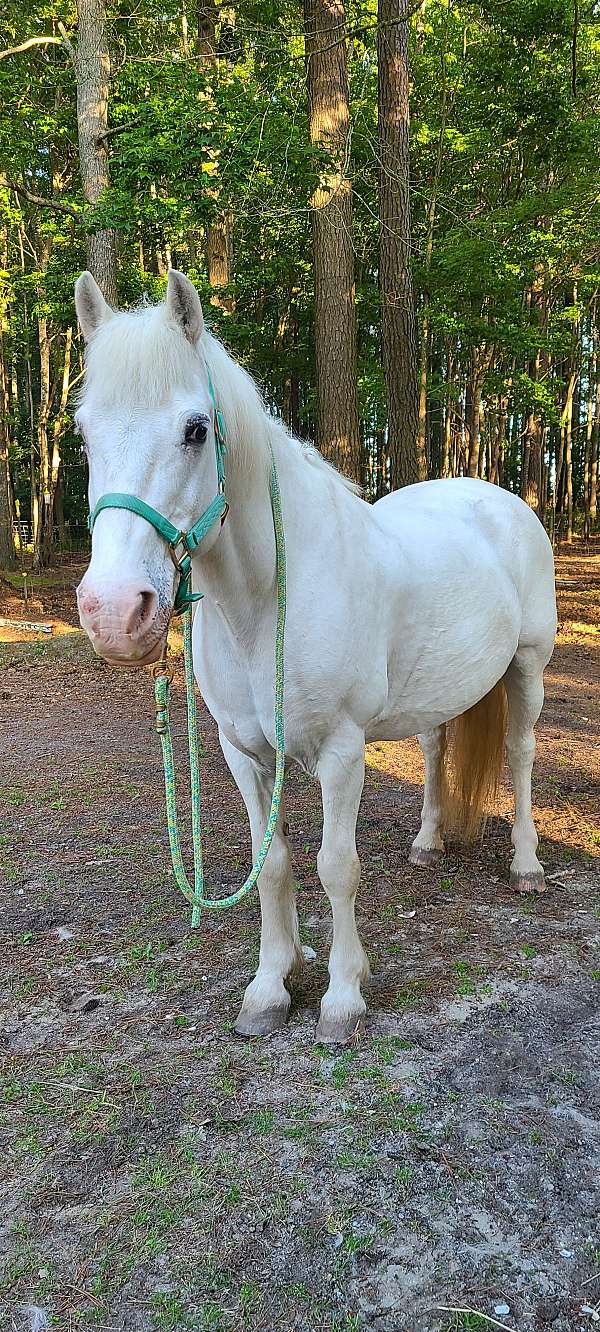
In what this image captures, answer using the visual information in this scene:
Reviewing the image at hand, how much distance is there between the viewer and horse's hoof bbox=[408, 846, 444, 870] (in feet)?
14.0

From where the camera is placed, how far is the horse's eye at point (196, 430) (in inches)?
75.4

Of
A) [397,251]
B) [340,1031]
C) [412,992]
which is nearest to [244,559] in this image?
[340,1031]

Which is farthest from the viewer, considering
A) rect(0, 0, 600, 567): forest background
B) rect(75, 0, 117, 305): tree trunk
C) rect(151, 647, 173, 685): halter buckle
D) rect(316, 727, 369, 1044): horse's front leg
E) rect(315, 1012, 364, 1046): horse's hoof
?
rect(75, 0, 117, 305): tree trunk

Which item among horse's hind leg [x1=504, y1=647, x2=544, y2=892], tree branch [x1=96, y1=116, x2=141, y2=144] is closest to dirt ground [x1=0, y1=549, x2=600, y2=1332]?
horse's hind leg [x1=504, y1=647, x2=544, y2=892]

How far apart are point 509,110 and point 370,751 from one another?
34.9 ft

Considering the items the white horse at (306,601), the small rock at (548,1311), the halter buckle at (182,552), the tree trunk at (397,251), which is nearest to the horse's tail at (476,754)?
the white horse at (306,601)

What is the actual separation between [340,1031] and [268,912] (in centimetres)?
45

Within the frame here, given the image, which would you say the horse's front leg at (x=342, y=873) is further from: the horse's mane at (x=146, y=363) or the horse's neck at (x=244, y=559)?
the horse's mane at (x=146, y=363)

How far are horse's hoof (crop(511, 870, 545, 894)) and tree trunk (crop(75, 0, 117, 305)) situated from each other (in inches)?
272

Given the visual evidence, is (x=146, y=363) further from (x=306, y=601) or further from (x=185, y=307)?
(x=306, y=601)

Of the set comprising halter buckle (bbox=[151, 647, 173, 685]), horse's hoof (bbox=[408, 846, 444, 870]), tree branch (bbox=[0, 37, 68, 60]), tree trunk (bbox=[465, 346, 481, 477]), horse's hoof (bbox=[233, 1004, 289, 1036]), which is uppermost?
tree branch (bbox=[0, 37, 68, 60])

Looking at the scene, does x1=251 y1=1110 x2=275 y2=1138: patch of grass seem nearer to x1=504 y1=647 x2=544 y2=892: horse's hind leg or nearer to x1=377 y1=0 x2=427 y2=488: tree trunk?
x1=504 y1=647 x2=544 y2=892: horse's hind leg

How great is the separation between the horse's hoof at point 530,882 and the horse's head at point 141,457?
2.68 m

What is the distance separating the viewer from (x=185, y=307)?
1940 millimetres
